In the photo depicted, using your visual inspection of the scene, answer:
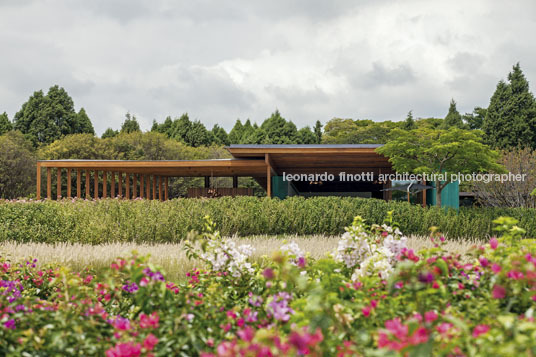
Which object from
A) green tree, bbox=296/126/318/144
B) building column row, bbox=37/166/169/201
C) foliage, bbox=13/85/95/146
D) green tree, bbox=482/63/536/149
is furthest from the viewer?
green tree, bbox=296/126/318/144

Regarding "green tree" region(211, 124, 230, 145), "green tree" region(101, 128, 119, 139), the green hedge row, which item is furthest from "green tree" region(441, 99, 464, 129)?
"green tree" region(101, 128, 119, 139)

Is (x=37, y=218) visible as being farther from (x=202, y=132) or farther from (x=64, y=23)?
(x=202, y=132)

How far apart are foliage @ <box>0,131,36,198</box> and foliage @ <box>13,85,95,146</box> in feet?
24.4

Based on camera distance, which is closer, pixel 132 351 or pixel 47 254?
pixel 132 351

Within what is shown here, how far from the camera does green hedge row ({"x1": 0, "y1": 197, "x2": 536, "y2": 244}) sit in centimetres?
938

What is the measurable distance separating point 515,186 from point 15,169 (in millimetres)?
28475

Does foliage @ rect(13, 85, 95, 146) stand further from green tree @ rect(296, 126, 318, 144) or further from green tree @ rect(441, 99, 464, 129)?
green tree @ rect(441, 99, 464, 129)

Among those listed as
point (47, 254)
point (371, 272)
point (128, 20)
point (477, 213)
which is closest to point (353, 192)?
point (477, 213)

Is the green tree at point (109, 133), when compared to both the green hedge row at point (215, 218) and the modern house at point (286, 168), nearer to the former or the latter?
the modern house at point (286, 168)

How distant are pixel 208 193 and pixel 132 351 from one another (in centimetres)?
1683

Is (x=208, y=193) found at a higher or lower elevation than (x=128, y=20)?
lower

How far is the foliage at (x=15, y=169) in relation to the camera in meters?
26.6

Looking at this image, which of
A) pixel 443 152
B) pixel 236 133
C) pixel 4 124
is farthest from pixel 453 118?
pixel 4 124

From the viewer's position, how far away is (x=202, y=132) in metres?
37.8
